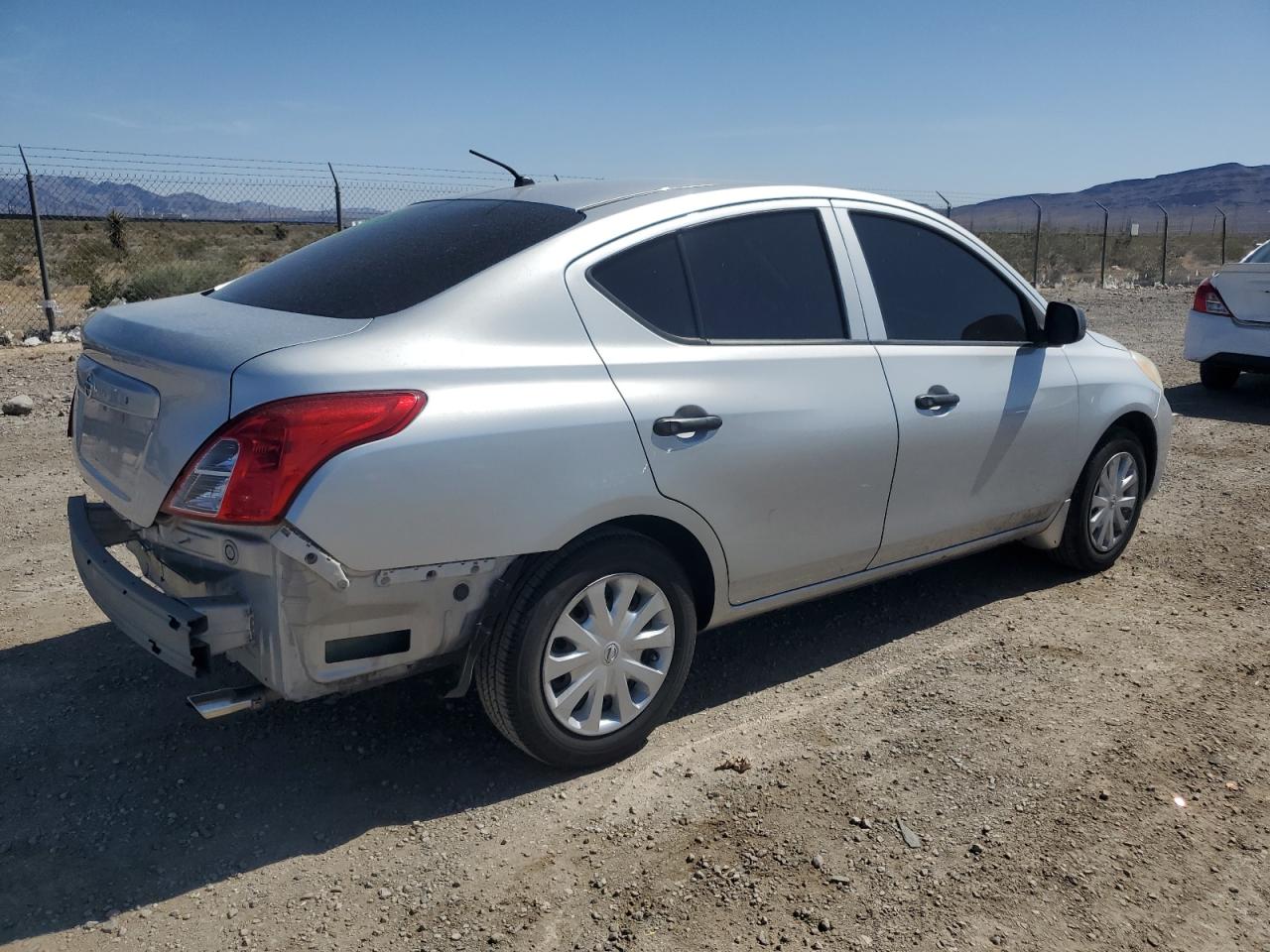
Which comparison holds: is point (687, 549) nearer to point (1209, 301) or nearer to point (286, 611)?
point (286, 611)

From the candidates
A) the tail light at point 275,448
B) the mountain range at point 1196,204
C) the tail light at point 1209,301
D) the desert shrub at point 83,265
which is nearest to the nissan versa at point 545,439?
the tail light at point 275,448

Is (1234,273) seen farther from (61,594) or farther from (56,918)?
(56,918)

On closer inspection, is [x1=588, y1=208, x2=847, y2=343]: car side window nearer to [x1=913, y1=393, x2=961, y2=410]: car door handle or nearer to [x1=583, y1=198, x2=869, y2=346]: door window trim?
[x1=583, y1=198, x2=869, y2=346]: door window trim

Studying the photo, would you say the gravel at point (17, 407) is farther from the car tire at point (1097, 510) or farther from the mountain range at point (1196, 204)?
→ the mountain range at point (1196, 204)

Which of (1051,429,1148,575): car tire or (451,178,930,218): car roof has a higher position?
(451,178,930,218): car roof

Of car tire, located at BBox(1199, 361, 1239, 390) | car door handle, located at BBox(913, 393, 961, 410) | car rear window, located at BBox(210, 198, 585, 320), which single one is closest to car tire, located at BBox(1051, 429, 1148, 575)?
car door handle, located at BBox(913, 393, 961, 410)

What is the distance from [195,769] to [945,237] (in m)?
3.35

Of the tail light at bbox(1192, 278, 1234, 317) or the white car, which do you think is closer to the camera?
the white car

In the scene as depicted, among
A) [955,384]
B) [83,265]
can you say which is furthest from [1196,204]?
[955,384]

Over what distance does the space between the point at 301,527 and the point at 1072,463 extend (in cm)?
350

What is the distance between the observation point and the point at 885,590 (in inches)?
198

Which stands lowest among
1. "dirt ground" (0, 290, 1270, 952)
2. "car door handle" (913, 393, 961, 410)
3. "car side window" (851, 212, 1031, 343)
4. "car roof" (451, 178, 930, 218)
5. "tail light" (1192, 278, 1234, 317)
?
"dirt ground" (0, 290, 1270, 952)

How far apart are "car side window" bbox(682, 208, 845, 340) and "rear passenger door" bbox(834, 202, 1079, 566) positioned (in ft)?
0.62

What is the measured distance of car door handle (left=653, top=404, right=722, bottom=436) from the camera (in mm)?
3227
